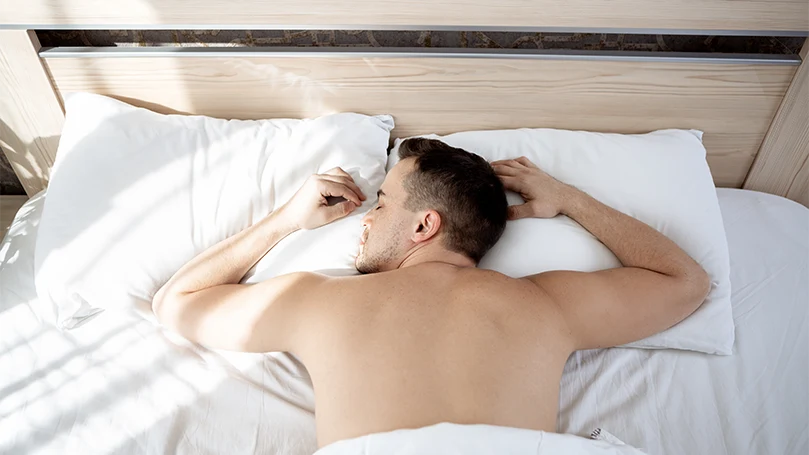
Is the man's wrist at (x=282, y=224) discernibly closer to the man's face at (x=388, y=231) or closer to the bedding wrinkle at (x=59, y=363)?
the man's face at (x=388, y=231)

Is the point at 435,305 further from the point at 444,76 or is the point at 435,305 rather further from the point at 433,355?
the point at 444,76

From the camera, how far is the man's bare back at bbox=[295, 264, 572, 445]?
1074 millimetres

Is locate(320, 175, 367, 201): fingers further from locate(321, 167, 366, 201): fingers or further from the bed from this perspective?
the bed

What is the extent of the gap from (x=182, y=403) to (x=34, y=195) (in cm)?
108

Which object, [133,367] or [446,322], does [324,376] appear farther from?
[133,367]

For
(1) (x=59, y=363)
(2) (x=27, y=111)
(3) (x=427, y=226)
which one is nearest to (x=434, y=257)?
(3) (x=427, y=226)

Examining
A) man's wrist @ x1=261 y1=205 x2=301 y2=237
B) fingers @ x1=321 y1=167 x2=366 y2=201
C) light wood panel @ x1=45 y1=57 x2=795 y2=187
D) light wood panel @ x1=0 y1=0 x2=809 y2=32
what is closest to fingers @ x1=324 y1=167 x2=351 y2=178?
fingers @ x1=321 y1=167 x2=366 y2=201

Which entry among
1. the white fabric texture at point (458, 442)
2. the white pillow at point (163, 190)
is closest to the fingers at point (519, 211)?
the white pillow at point (163, 190)

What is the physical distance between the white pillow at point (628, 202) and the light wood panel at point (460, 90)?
0.26 feet

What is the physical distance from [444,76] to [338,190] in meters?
0.48

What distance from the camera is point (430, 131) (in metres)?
1.78

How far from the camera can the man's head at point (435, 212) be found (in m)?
1.33

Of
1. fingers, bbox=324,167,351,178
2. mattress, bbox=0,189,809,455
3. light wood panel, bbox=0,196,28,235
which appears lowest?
mattress, bbox=0,189,809,455

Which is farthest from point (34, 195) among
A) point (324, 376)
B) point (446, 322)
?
point (446, 322)
